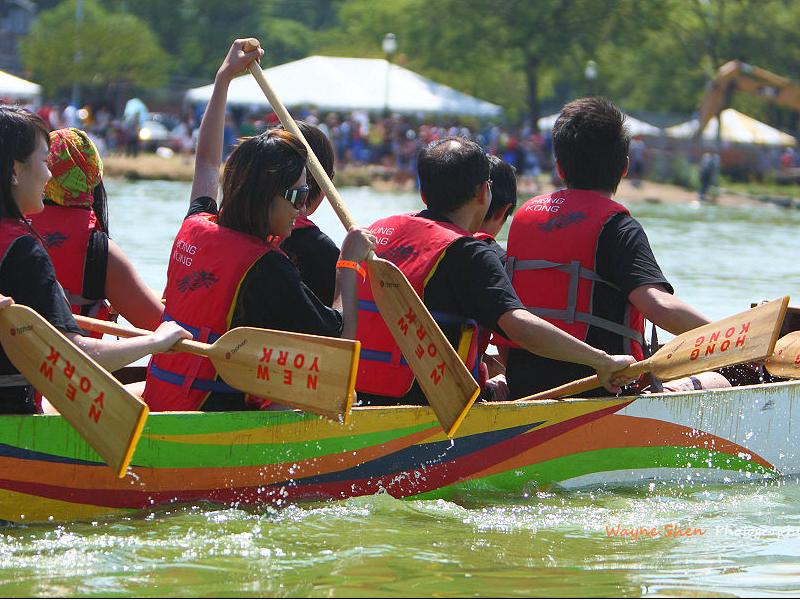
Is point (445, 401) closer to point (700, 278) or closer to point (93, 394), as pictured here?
point (93, 394)

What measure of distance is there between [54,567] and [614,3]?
37.5 m

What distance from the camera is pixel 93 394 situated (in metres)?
3.56

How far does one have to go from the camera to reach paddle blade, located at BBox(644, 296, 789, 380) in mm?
4316

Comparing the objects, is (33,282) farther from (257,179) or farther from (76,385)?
(257,179)

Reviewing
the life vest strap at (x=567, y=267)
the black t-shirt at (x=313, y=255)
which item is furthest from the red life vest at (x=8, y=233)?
the life vest strap at (x=567, y=267)

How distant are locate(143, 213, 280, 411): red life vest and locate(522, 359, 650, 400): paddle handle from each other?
52.0 inches

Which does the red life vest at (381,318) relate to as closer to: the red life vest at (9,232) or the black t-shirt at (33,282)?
the black t-shirt at (33,282)

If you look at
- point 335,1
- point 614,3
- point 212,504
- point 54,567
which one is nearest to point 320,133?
point 212,504

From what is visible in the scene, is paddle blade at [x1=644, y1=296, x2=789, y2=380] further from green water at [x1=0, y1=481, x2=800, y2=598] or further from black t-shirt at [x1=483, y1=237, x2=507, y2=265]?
black t-shirt at [x1=483, y1=237, x2=507, y2=265]

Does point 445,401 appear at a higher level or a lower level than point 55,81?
lower

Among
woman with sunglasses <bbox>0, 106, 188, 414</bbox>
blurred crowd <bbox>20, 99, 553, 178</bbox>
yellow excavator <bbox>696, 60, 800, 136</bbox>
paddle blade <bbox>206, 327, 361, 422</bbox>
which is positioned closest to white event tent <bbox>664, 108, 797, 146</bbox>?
blurred crowd <bbox>20, 99, 553, 178</bbox>

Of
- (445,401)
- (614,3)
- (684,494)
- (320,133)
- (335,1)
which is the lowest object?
(684,494)

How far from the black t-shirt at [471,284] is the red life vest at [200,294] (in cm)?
70

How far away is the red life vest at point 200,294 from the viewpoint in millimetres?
3809
